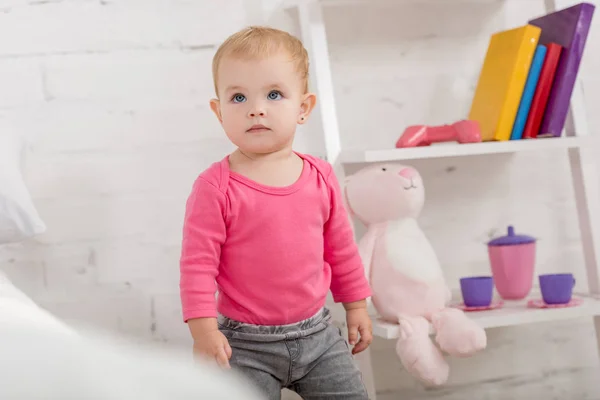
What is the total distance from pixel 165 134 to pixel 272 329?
53 centimetres

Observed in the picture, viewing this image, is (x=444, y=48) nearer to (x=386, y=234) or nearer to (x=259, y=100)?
(x=386, y=234)

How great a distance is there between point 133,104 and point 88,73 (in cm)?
10

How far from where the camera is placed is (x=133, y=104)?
4.97 feet

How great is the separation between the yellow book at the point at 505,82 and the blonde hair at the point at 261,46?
0.45 metres

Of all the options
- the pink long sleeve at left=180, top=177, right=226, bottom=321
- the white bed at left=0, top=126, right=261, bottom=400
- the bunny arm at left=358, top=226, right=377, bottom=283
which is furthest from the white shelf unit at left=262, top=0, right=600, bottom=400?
the white bed at left=0, top=126, right=261, bottom=400

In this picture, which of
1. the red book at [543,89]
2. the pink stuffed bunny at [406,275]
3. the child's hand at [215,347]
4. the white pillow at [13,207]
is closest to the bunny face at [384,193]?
the pink stuffed bunny at [406,275]

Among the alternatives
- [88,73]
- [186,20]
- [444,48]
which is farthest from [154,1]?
[444,48]

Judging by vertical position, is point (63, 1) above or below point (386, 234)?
above

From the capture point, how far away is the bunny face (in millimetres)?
1396

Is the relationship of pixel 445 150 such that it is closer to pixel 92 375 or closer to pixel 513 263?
pixel 513 263

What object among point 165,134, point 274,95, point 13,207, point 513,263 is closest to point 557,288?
point 513,263

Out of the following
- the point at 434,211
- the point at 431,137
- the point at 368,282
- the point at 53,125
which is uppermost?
the point at 53,125

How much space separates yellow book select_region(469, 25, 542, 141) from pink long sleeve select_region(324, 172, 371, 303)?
14.9 inches

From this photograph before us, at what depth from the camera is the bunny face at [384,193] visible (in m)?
1.40
